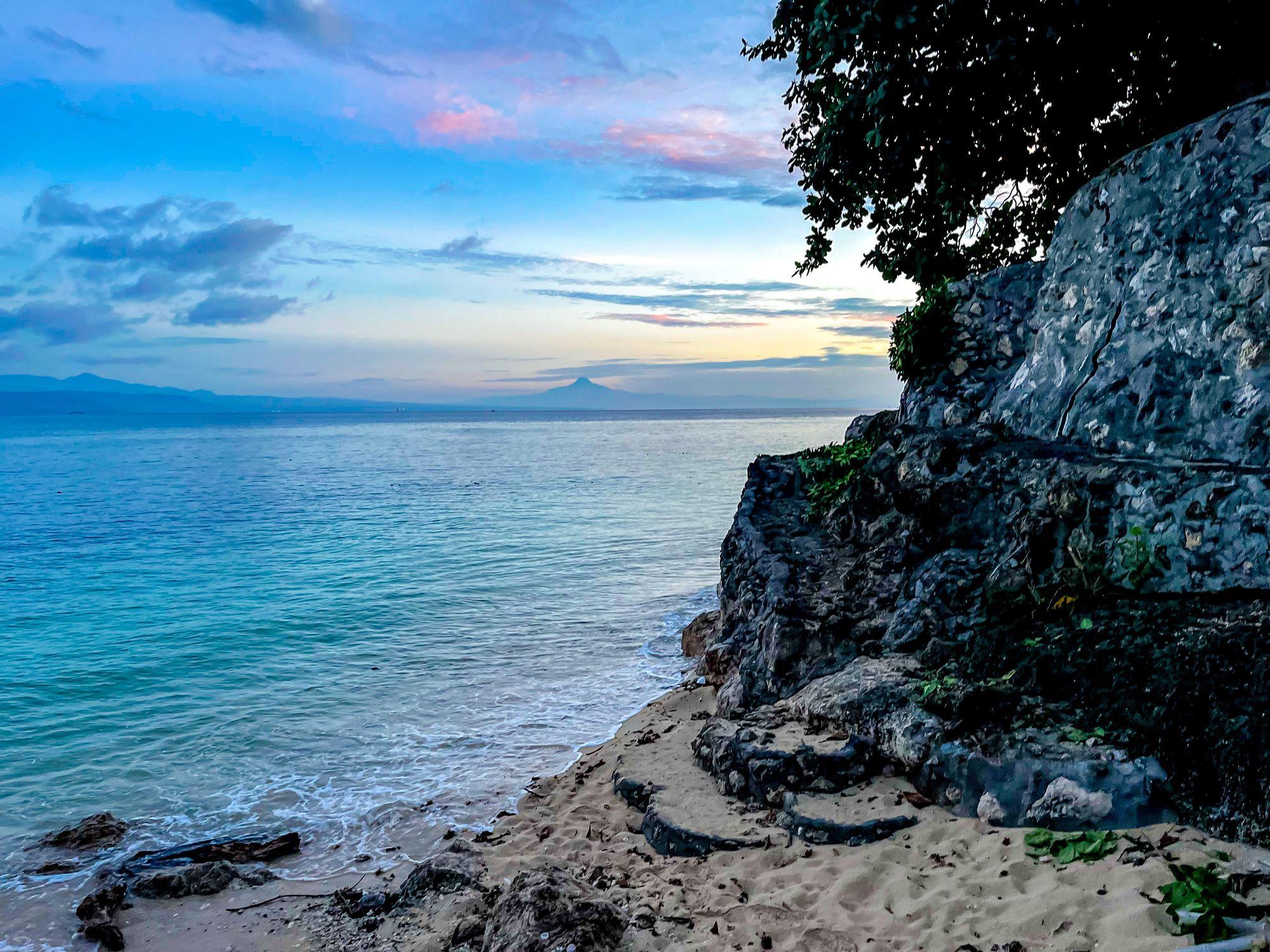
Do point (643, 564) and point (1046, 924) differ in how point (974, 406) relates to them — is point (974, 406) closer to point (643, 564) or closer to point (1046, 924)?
point (1046, 924)

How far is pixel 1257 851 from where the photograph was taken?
4730mm

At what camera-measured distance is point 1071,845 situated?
5.25m

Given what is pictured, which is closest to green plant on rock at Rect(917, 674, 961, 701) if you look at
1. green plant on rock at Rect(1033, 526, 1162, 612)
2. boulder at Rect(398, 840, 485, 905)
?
green plant on rock at Rect(1033, 526, 1162, 612)

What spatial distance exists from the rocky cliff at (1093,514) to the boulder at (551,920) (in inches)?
131

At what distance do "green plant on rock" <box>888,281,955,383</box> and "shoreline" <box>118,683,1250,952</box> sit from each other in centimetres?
622

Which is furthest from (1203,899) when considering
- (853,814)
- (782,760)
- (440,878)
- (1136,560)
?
(440,878)

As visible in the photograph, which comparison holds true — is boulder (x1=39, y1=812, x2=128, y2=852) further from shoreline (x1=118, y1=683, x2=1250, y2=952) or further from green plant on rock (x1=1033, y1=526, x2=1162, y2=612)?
green plant on rock (x1=1033, y1=526, x2=1162, y2=612)

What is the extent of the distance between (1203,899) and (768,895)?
274 cm

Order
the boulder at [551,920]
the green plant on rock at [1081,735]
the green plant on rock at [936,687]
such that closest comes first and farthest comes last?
the boulder at [551,920]
the green plant on rock at [1081,735]
the green plant on rock at [936,687]

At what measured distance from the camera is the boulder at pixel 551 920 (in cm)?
502

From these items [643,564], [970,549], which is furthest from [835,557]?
[643,564]

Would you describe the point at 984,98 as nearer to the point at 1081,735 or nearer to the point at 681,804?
the point at 1081,735

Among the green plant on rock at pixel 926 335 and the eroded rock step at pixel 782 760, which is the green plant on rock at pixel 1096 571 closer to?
the eroded rock step at pixel 782 760

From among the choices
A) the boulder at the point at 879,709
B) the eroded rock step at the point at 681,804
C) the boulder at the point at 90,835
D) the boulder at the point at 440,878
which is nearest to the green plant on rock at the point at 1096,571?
the boulder at the point at 879,709
